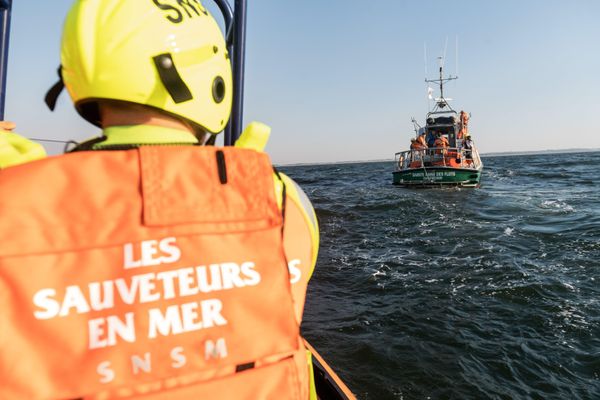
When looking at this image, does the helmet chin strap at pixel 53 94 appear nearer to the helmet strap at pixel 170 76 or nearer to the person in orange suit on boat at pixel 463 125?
the helmet strap at pixel 170 76

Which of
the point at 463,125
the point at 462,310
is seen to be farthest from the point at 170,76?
the point at 463,125

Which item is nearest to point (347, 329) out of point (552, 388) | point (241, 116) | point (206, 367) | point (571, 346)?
point (552, 388)

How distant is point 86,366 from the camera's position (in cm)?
77

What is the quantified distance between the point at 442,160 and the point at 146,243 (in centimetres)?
2230

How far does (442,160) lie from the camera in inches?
831

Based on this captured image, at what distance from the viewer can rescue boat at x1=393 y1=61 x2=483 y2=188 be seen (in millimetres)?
19750

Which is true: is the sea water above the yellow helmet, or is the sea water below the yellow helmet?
below

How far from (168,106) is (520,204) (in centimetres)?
1664

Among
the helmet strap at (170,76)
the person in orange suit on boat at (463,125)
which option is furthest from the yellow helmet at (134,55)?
the person in orange suit on boat at (463,125)

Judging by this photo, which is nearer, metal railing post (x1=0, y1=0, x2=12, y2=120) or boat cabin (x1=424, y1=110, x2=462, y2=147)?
metal railing post (x1=0, y1=0, x2=12, y2=120)

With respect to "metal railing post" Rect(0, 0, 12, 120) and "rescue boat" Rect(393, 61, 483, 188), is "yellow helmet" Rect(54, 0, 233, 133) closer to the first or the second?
"metal railing post" Rect(0, 0, 12, 120)

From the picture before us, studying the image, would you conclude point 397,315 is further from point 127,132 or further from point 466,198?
point 466,198

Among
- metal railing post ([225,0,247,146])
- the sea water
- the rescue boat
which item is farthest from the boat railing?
metal railing post ([225,0,247,146])

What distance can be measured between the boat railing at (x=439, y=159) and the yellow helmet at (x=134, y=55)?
20.4 m
